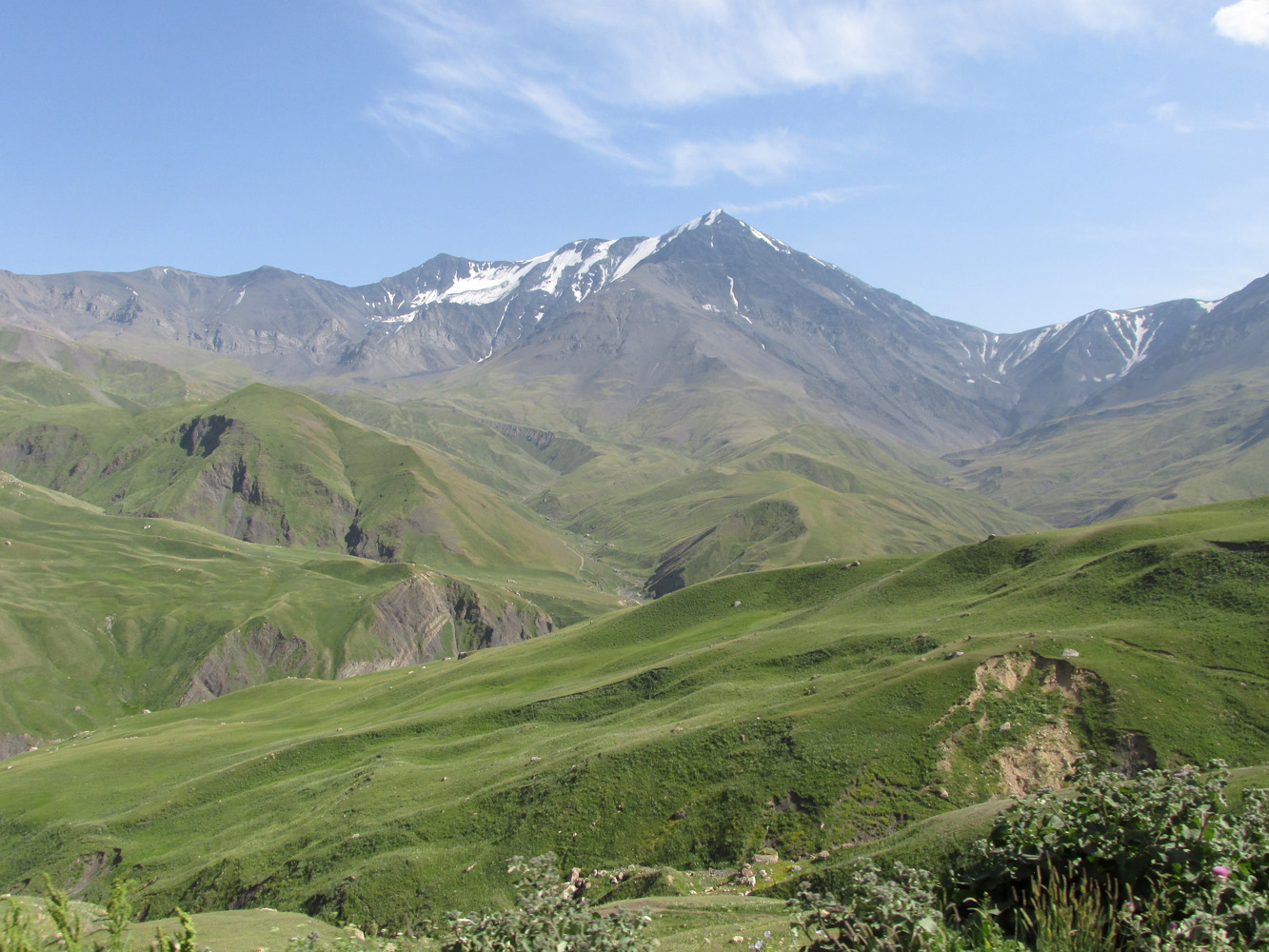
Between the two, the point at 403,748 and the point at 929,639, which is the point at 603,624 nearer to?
the point at 403,748

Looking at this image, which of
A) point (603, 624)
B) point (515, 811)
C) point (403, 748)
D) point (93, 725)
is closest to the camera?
point (515, 811)

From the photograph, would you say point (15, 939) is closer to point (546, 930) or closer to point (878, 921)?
point (546, 930)

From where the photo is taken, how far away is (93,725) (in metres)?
183

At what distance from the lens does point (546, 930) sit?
14.0 meters

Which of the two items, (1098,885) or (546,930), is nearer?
(1098,885)

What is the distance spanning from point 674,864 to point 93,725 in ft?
630

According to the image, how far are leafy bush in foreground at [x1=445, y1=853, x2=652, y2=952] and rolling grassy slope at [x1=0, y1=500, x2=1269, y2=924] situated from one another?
25.6m

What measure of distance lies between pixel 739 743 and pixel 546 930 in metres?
34.6

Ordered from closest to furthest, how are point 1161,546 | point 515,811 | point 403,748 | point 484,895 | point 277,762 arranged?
point 484,895 < point 515,811 < point 1161,546 < point 403,748 < point 277,762

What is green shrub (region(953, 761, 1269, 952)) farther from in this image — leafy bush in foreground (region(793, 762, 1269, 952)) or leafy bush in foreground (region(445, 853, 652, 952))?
leafy bush in foreground (region(445, 853, 652, 952))

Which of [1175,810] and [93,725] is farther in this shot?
[93,725]

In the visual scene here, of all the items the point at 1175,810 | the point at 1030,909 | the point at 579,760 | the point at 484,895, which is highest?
the point at 1175,810

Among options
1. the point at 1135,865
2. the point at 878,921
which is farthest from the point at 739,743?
the point at 878,921

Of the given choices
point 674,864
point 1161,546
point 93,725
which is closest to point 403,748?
point 674,864
